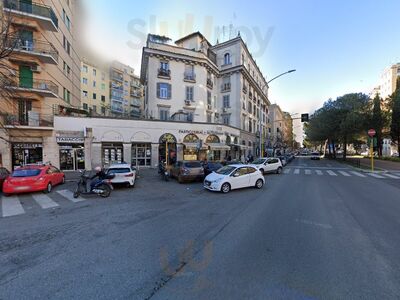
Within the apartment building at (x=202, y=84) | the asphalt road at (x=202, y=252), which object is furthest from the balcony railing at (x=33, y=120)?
the asphalt road at (x=202, y=252)

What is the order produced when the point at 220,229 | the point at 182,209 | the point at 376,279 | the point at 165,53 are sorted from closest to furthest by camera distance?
the point at 376,279
the point at 220,229
the point at 182,209
the point at 165,53

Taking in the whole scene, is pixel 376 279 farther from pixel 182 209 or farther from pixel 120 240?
pixel 182 209

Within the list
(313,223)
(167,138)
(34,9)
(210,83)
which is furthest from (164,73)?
(313,223)

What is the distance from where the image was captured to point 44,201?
8.71m

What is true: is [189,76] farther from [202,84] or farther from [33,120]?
[33,120]

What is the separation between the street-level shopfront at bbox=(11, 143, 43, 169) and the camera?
17448 millimetres

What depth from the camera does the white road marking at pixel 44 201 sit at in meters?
8.08

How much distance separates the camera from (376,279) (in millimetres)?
3229

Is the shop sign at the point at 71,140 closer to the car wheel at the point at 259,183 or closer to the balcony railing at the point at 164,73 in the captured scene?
the balcony railing at the point at 164,73

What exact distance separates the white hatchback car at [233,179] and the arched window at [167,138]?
43.6 ft

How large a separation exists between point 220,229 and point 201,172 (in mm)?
8742

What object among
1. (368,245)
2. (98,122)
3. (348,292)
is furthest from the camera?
(98,122)

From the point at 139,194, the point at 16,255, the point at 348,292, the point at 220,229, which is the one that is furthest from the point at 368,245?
the point at 139,194

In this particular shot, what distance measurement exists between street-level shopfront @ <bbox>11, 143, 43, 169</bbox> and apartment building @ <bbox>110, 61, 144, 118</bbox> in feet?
101
